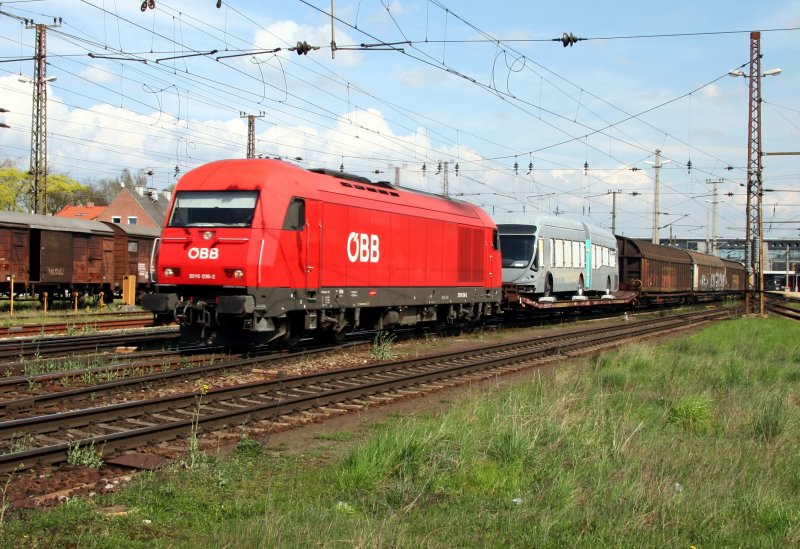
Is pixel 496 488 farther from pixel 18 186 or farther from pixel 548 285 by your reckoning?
pixel 18 186

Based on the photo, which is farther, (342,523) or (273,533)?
(342,523)

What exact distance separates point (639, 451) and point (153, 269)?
33.2 ft

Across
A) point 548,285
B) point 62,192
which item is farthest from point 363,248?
point 62,192

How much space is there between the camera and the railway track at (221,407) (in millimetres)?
7887

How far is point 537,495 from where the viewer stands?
21.3 ft

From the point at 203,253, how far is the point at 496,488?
9220 millimetres

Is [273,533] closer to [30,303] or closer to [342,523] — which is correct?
[342,523]

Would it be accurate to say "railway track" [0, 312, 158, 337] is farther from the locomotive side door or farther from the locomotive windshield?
the locomotive side door

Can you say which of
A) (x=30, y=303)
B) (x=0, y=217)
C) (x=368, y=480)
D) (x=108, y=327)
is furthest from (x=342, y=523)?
(x=30, y=303)

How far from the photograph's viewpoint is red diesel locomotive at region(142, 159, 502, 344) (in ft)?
46.6

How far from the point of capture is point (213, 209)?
14.8 meters

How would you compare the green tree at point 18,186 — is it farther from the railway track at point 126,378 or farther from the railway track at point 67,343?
the railway track at point 126,378

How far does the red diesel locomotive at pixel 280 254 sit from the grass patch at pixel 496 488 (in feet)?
16.9

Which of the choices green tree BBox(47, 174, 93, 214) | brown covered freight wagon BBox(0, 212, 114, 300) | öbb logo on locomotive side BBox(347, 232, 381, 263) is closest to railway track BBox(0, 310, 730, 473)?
öbb logo on locomotive side BBox(347, 232, 381, 263)
